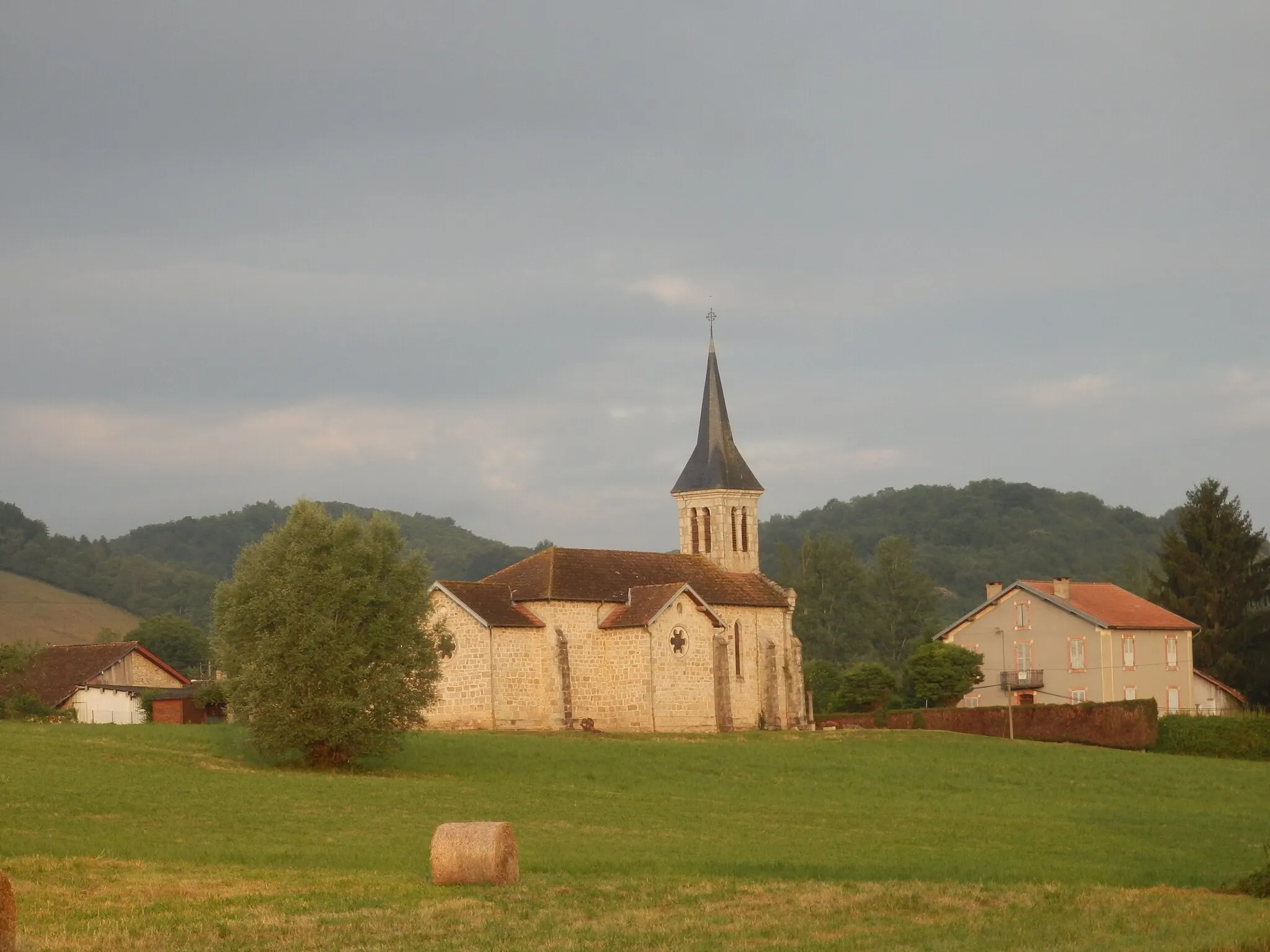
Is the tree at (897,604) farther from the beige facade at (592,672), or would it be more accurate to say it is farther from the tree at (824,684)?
the beige facade at (592,672)

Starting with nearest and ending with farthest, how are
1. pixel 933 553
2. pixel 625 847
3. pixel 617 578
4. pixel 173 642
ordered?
pixel 625 847
pixel 617 578
pixel 173 642
pixel 933 553

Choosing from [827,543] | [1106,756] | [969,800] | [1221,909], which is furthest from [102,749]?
[827,543]

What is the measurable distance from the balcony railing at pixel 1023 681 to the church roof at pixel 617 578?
13205mm

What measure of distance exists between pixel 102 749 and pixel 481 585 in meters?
22.3

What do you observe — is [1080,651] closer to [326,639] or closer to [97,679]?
[326,639]

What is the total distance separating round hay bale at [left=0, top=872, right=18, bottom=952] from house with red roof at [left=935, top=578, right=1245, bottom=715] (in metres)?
61.0

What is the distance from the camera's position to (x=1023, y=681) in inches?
2987

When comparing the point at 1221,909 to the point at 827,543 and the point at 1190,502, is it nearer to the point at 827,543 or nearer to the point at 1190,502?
the point at 1190,502

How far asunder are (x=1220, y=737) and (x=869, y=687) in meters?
18.1

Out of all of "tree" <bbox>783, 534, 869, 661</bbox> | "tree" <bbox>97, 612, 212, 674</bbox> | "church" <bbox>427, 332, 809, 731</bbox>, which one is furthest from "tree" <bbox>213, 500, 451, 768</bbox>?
"tree" <bbox>783, 534, 869, 661</bbox>

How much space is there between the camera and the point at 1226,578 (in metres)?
77.5

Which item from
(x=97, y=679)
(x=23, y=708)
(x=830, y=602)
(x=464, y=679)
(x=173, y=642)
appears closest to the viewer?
(x=464, y=679)

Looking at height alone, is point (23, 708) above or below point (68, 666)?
below

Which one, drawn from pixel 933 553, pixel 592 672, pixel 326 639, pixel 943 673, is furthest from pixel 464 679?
pixel 933 553
